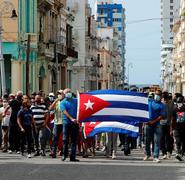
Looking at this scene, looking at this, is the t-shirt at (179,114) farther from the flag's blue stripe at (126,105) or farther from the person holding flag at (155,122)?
the flag's blue stripe at (126,105)

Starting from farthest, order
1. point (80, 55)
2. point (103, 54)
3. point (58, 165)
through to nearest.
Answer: point (103, 54)
point (80, 55)
point (58, 165)

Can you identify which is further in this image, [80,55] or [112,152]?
[80,55]

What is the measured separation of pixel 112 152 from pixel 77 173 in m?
5.12

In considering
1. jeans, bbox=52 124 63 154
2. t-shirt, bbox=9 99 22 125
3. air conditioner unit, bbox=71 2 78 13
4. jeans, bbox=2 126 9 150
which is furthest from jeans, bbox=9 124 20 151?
air conditioner unit, bbox=71 2 78 13

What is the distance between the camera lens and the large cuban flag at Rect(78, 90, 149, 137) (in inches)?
827

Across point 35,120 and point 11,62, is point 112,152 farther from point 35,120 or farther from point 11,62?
point 11,62

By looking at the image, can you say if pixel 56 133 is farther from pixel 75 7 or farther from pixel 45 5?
pixel 75 7

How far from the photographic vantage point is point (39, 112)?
2180 cm

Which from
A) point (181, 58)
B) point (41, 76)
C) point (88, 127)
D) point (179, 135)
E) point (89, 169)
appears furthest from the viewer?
point (181, 58)

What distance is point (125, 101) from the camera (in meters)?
21.2

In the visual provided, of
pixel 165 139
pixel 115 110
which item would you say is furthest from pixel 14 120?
pixel 165 139

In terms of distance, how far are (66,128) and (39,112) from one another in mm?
2192

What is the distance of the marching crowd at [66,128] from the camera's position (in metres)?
20.0

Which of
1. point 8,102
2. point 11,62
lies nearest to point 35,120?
point 8,102
